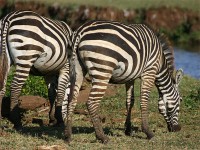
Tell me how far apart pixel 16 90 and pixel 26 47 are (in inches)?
31.9

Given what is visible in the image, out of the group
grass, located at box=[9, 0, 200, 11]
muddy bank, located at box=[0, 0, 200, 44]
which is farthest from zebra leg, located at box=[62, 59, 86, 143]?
grass, located at box=[9, 0, 200, 11]

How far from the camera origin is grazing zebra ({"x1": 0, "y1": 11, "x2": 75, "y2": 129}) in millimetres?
12023

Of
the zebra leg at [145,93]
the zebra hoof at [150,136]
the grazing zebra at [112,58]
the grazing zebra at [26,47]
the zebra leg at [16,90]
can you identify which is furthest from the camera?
the zebra leg at [16,90]

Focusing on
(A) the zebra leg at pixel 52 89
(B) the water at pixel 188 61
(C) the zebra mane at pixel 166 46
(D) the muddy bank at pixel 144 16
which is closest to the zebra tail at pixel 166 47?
(C) the zebra mane at pixel 166 46

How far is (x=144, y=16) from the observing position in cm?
3816

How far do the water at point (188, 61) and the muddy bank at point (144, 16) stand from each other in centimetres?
362

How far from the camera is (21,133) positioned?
1199 centimetres

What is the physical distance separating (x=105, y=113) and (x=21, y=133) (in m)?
3.26

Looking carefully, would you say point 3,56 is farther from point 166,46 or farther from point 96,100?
point 166,46

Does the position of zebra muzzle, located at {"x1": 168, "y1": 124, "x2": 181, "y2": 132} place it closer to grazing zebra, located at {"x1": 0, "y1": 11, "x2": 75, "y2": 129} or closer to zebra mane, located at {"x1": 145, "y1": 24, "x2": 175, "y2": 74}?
zebra mane, located at {"x1": 145, "y1": 24, "x2": 175, "y2": 74}

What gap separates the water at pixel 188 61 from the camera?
26.6m

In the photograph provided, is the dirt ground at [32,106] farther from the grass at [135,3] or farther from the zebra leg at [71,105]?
the grass at [135,3]

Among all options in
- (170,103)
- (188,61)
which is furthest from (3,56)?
(188,61)

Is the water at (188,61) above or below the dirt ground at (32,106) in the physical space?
below
